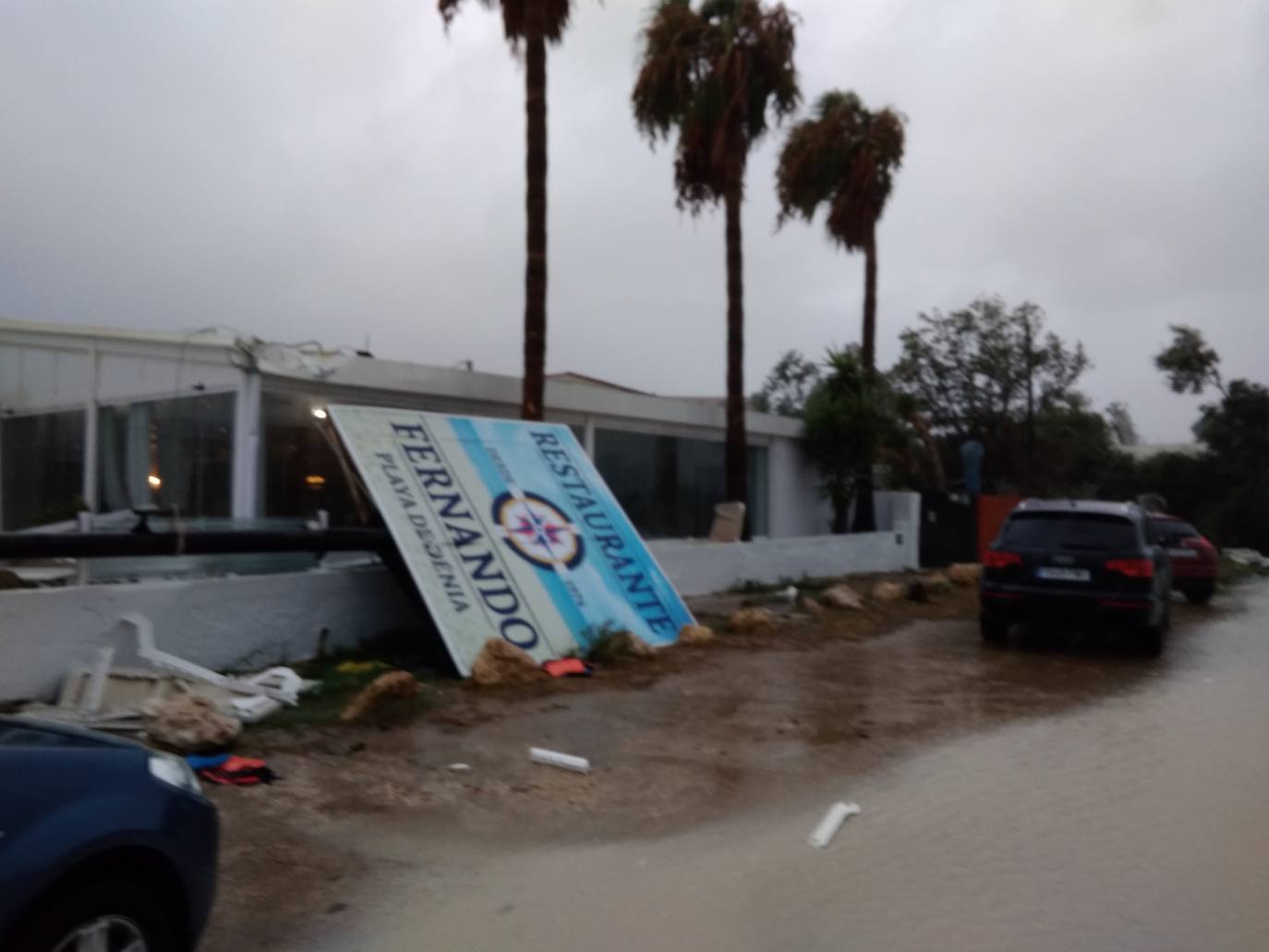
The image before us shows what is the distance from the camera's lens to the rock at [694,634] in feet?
40.0

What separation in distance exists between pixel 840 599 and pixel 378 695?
872 centimetres

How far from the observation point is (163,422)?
1295 cm

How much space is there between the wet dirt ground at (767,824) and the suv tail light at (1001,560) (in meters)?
2.26

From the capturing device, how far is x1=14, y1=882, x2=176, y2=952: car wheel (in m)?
3.39

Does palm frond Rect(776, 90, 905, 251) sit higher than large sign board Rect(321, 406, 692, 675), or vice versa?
palm frond Rect(776, 90, 905, 251)

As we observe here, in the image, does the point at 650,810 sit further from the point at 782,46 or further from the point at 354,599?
the point at 782,46

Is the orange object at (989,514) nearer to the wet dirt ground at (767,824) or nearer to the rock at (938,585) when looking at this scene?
the rock at (938,585)

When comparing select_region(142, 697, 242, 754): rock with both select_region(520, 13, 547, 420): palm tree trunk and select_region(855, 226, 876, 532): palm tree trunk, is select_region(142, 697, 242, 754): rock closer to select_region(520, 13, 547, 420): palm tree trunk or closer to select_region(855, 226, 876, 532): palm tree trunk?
select_region(520, 13, 547, 420): palm tree trunk

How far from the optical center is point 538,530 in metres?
12.0

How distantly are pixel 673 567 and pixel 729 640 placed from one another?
146 inches

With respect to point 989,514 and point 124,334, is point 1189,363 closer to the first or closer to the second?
point 989,514

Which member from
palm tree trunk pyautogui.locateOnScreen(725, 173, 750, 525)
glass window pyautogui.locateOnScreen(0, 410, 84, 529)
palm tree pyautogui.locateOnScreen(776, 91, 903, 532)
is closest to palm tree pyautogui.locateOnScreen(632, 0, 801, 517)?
palm tree trunk pyautogui.locateOnScreen(725, 173, 750, 525)

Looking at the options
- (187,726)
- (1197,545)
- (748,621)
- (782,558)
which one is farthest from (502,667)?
(1197,545)

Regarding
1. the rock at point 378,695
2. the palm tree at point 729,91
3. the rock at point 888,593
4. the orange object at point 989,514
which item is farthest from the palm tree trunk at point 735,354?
the rock at point 378,695
